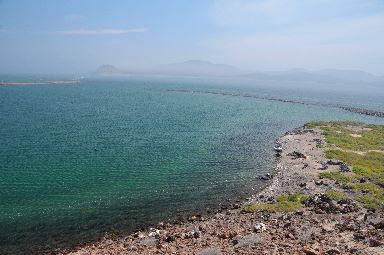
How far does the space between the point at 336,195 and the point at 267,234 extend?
13934 millimetres

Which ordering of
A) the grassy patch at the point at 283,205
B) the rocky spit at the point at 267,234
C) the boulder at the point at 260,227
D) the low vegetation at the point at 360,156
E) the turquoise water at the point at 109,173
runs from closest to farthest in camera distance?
the rocky spit at the point at 267,234, the boulder at the point at 260,227, the turquoise water at the point at 109,173, the grassy patch at the point at 283,205, the low vegetation at the point at 360,156

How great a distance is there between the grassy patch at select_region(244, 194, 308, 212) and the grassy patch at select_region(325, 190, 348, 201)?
255cm

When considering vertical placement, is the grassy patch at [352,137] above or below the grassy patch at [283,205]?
above

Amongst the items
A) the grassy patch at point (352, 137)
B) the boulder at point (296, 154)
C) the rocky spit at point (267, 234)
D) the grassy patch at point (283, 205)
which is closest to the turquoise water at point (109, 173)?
the rocky spit at point (267, 234)

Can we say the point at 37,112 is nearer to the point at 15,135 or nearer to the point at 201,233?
the point at 15,135

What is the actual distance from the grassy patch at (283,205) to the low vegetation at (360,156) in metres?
4.02

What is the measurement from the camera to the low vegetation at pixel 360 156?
4106cm

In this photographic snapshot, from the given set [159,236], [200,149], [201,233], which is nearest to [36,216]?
[159,236]

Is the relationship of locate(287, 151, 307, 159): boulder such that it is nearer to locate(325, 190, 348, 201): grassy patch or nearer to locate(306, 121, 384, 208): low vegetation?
locate(306, 121, 384, 208): low vegetation

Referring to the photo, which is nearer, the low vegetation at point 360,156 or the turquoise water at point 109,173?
the turquoise water at point 109,173

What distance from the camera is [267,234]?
29438 mm

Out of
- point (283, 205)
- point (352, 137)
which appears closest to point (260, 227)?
point (283, 205)

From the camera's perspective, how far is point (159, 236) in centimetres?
3077

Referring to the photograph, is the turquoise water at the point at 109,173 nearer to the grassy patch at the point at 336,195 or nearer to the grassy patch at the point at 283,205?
the grassy patch at the point at 283,205
